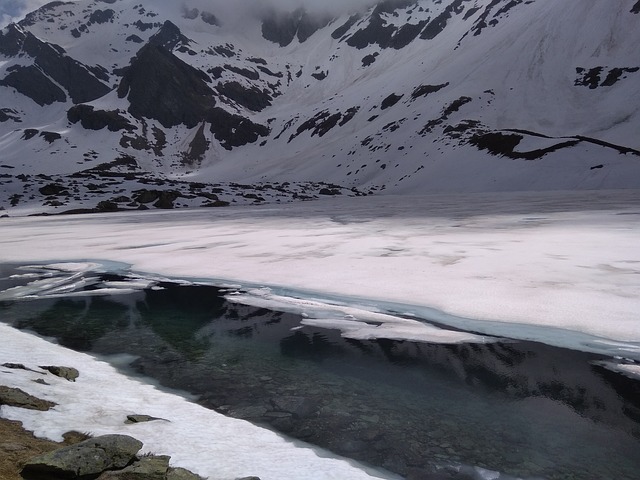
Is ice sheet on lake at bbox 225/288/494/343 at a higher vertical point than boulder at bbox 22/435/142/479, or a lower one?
higher

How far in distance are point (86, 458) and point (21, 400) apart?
70.1 inches

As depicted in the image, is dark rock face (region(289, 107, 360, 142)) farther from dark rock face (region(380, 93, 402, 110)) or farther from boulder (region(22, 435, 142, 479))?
boulder (region(22, 435, 142, 479))

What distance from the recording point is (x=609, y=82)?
80438 mm

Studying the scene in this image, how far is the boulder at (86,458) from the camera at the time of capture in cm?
362

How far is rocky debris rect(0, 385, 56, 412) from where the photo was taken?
4.99 m

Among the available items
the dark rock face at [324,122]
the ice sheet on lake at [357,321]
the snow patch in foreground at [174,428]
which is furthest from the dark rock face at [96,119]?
the snow patch in foreground at [174,428]

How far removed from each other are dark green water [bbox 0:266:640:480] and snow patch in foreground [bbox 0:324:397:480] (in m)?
0.31

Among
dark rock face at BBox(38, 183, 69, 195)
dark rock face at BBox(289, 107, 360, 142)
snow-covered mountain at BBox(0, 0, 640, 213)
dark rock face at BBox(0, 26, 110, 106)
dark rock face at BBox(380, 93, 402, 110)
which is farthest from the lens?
dark rock face at BBox(0, 26, 110, 106)

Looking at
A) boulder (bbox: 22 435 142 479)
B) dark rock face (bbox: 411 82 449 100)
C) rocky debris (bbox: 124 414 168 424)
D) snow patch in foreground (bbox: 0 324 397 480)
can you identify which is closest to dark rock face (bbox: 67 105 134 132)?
dark rock face (bbox: 411 82 449 100)

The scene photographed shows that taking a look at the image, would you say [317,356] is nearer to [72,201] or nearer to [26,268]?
[26,268]

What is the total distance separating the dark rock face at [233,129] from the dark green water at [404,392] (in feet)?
463

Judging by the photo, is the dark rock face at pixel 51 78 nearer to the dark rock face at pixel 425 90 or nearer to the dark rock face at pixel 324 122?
the dark rock face at pixel 324 122

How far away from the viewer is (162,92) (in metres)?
157

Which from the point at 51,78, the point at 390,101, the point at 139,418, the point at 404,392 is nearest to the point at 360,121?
the point at 390,101
